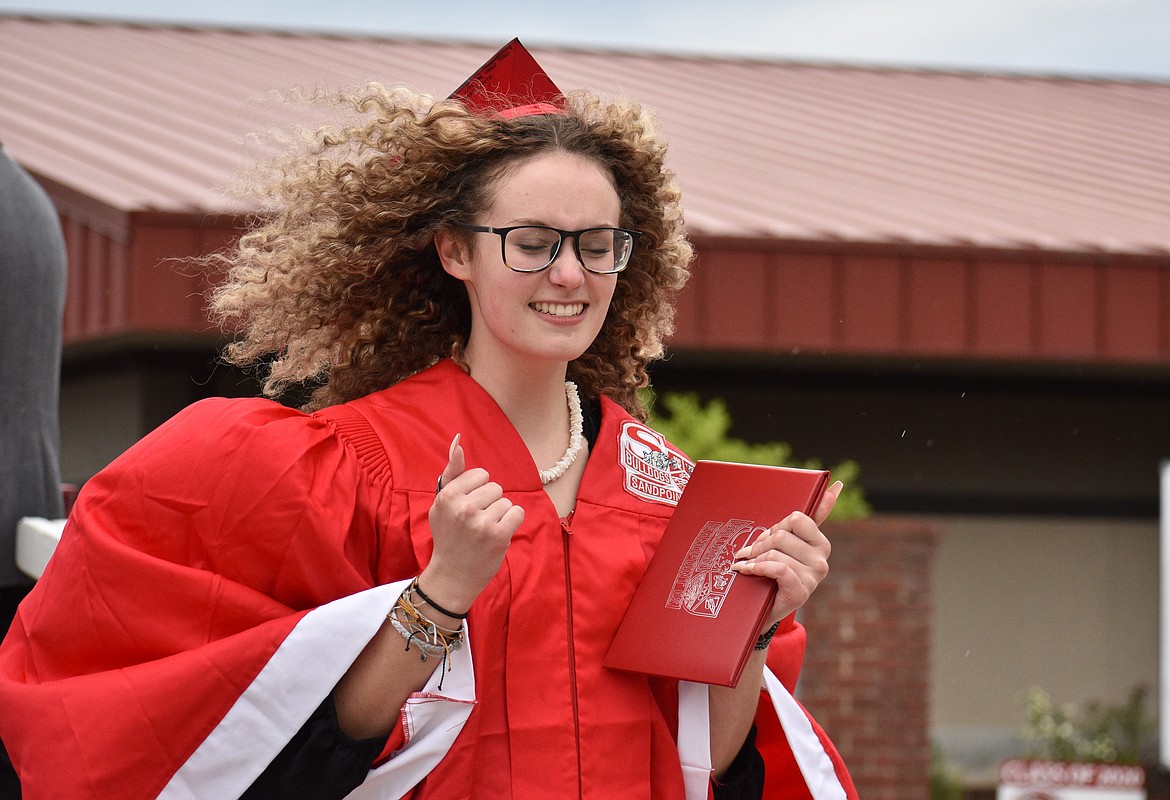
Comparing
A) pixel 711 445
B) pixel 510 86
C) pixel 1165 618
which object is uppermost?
pixel 510 86

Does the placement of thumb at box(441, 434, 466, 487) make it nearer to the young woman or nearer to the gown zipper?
the young woman

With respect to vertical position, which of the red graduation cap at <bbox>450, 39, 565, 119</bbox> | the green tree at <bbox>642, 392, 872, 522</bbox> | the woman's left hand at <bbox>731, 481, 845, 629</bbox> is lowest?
the green tree at <bbox>642, 392, 872, 522</bbox>

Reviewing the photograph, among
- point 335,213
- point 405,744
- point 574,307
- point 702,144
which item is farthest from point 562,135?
point 702,144

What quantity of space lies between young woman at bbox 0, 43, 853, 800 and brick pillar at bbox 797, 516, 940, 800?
3.43 m

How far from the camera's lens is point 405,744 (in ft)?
6.23

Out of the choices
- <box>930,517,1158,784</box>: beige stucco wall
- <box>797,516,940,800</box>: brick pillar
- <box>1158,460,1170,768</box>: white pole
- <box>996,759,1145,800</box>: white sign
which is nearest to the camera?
<box>797,516,940,800</box>: brick pillar

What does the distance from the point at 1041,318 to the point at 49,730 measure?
17.3 ft

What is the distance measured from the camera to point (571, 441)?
2234 mm

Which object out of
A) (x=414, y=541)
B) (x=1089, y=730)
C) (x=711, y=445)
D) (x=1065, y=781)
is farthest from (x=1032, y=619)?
(x=414, y=541)

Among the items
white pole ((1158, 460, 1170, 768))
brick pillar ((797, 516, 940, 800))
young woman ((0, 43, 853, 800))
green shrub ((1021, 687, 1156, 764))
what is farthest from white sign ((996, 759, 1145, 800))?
young woman ((0, 43, 853, 800))

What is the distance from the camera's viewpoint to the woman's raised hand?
178cm

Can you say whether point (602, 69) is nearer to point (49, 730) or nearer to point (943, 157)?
point (943, 157)

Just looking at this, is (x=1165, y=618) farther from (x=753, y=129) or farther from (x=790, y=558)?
(x=790, y=558)

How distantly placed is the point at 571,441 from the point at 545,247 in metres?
0.35
